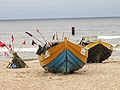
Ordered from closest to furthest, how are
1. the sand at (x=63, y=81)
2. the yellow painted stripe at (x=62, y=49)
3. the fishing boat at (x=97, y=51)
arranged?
1. the sand at (x=63, y=81)
2. the yellow painted stripe at (x=62, y=49)
3. the fishing boat at (x=97, y=51)

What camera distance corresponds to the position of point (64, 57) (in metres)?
15.7

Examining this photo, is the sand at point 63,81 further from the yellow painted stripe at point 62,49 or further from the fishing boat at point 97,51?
the fishing boat at point 97,51

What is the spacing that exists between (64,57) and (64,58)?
0.15 ft

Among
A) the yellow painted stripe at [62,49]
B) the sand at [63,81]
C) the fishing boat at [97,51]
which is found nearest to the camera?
the sand at [63,81]

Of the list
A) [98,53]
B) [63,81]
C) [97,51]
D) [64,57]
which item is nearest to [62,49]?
[64,57]

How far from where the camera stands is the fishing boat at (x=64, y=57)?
1567cm

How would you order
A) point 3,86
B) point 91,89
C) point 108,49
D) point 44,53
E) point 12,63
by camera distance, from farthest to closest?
point 108,49 → point 12,63 → point 44,53 → point 3,86 → point 91,89

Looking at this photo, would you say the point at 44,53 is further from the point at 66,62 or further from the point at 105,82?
the point at 105,82

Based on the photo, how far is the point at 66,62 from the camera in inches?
620

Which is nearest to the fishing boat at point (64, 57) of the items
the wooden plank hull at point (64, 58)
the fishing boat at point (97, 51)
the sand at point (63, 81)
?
the wooden plank hull at point (64, 58)

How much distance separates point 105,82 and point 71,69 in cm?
265

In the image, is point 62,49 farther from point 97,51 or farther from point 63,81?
point 97,51

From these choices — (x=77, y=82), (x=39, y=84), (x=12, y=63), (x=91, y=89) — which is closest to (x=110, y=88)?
(x=91, y=89)

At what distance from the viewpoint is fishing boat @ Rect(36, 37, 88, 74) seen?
15672 mm
